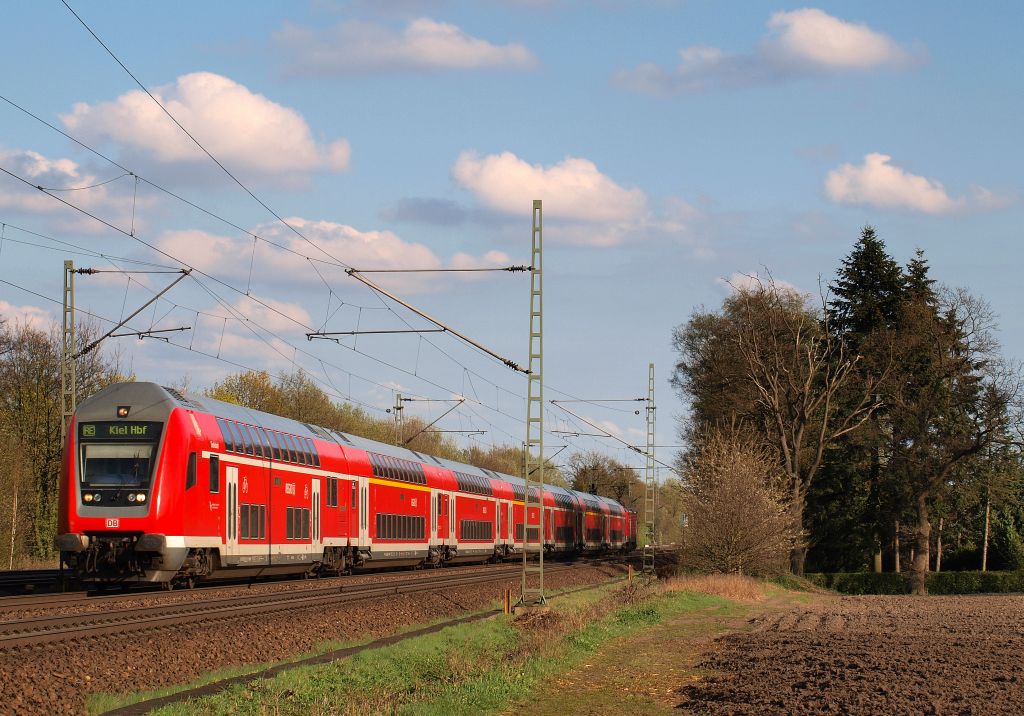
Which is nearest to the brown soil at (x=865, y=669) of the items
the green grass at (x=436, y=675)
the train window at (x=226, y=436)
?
the green grass at (x=436, y=675)

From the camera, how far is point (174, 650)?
18109 millimetres

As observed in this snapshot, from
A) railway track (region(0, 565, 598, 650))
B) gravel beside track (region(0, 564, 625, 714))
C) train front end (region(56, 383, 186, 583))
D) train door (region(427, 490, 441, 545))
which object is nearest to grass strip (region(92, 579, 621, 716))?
gravel beside track (region(0, 564, 625, 714))

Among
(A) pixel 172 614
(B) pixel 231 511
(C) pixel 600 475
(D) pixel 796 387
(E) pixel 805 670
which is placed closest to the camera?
(E) pixel 805 670

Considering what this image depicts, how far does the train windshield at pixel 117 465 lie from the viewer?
2789 cm

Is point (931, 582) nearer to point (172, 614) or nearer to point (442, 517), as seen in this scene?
point (442, 517)

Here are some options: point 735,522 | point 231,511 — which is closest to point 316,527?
point 231,511

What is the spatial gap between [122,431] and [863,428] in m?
46.0

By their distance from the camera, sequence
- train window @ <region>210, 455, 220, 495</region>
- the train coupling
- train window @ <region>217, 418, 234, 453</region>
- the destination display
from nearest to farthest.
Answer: the train coupling < the destination display < train window @ <region>210, 455, 220, 495</region> < train window @ <region>217, 418, 234, 453</region>


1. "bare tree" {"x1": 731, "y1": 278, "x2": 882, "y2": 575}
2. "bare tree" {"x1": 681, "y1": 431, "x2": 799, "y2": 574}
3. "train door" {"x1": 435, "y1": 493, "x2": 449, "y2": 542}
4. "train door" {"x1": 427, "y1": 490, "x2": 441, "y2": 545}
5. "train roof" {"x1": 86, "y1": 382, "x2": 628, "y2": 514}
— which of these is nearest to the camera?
"train roof" {"x1": 86, "y1": 382, "x2": 628, "y2": 514}

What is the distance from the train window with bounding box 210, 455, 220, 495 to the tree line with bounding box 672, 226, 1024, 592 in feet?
83.6

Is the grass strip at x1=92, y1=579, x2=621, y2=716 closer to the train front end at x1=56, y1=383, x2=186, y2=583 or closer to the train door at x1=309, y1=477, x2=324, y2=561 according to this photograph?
the train front end at x1=56, y1=383, x2=186, y2=583

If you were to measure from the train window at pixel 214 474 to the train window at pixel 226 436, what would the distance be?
712 mm

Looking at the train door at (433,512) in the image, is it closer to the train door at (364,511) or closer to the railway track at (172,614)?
the train door at (364,511)

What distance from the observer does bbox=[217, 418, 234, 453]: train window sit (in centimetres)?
3078
